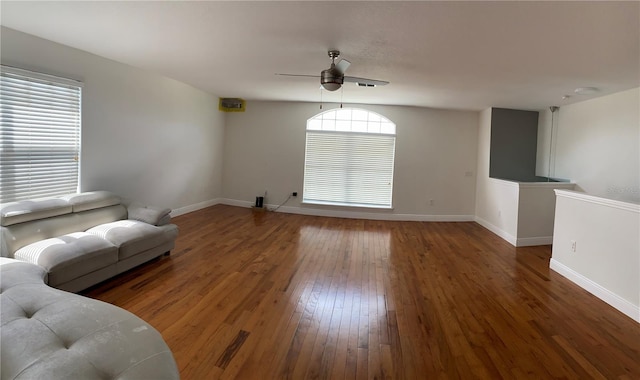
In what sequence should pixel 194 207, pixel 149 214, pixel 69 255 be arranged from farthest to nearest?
1. pixel 194 207
2. pixel 149 214
3. pixel 69 255

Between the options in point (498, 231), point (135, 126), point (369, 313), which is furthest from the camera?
point (498, 231)

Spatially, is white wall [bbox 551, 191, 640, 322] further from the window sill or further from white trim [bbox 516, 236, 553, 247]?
the window sill

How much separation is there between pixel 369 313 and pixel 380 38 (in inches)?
99.2

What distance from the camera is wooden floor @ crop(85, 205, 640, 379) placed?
1.95m

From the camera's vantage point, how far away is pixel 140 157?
4598 mm

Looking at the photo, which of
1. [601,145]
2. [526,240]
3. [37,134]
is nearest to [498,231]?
[526,240]

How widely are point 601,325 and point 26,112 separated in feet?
19.7

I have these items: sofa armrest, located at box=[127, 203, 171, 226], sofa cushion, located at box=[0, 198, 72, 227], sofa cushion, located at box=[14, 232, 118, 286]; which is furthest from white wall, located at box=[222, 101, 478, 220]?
sofa cushion, located at box=[14, 232, 118, 286]

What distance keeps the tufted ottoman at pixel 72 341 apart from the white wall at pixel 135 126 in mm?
2629

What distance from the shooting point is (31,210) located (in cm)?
278

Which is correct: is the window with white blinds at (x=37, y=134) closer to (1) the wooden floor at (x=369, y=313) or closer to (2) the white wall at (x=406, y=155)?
(1) the wooden floor at (x=369, y=313)

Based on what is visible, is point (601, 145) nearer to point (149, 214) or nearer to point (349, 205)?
point (349, 205)

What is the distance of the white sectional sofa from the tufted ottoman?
734 millimetres

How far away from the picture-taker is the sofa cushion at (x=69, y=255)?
7.79 feet
